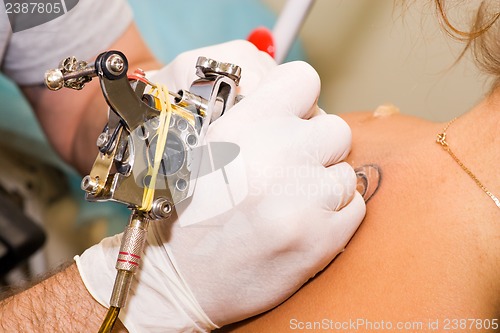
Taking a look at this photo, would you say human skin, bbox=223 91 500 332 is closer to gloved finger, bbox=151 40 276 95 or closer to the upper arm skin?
gloved finger, bbox=151 40 276 95

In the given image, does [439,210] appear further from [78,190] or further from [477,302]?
[78,190]

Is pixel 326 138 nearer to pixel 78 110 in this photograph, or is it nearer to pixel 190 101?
pixel 190 101

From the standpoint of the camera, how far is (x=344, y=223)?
2.35 ft

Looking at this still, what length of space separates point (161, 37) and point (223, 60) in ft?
1.80

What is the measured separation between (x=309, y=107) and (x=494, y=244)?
293mm

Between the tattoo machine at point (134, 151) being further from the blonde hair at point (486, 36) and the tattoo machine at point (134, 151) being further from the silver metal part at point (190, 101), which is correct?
the blonde hair at point (486, 36)

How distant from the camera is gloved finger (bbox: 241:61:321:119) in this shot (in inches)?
27.7

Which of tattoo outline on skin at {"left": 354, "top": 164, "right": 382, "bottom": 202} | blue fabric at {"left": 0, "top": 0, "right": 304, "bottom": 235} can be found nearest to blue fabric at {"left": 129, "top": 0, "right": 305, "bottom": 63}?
blue fabric at {"left": 0, "top": 0, "right": 304, "bottom": 235}

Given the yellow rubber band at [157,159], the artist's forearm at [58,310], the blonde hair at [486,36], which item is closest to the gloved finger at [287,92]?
the yellow rubber band at [157,159]

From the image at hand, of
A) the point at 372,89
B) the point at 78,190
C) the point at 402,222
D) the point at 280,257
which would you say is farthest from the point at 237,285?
the point at 372,89

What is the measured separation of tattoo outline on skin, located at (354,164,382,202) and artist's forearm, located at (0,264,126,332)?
0.39 m

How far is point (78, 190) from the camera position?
1.30m

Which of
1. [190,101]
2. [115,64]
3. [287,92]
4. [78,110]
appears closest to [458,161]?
[287,92]

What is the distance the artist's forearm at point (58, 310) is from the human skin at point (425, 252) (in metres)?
0.20
